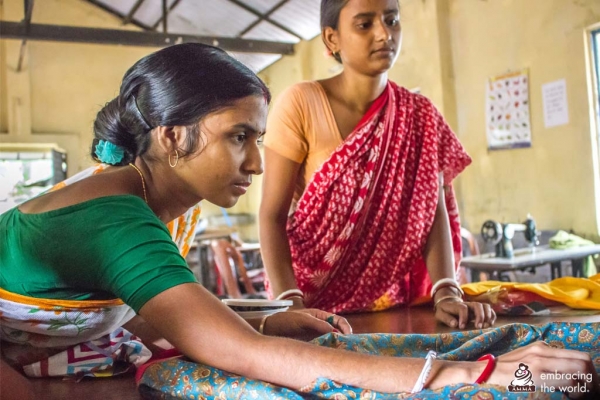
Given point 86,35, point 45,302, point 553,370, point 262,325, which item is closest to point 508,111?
point 262,325

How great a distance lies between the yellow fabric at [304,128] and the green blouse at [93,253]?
0.74 m

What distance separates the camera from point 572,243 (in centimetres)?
418

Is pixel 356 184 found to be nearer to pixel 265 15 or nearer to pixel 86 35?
pixel 86 35

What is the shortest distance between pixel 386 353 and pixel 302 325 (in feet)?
0.78

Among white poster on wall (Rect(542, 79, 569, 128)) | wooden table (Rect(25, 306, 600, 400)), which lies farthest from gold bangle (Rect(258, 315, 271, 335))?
white poster on wall (Rect(542, 79, 569, 128))

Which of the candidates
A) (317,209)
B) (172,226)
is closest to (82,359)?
(172,226)

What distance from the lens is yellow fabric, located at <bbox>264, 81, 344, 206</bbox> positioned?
1609 mm

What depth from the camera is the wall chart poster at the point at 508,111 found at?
489 centimetres

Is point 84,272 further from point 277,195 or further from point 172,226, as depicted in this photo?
point 277,195

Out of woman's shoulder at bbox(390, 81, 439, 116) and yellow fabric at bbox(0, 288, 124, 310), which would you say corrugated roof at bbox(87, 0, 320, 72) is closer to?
woman's shoulder at bbox(390, 81, 439, 116)

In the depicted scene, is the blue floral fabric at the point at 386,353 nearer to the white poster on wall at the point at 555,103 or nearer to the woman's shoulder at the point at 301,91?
the woman's shoulder at the point at 301,91

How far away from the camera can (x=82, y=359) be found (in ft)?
3.43

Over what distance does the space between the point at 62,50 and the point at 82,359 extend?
10762 millimetres

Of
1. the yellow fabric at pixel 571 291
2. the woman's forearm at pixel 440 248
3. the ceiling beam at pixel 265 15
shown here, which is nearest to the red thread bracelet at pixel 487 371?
the yellow fabric at pixel 571 291
